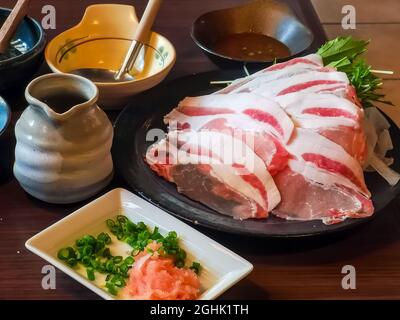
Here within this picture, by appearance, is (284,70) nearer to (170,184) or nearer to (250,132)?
(250,132)

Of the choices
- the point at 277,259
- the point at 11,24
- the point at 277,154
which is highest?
the point at 11,24

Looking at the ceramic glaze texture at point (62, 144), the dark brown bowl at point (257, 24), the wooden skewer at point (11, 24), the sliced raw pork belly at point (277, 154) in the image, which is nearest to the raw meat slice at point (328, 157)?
the sliced raw pork belly at point (277, 154)

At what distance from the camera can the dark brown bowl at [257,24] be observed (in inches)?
57.2

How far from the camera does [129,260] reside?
901mm

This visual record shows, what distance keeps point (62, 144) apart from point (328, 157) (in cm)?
45

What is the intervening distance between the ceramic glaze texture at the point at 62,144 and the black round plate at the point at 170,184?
68mm

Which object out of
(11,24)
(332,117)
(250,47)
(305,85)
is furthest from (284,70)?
(11,24)

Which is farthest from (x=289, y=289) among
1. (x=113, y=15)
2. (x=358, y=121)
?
(x=113, y=15)

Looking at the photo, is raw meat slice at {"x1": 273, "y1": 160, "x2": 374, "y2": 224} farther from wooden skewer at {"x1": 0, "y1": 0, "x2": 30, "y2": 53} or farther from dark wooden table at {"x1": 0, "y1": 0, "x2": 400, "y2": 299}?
wooden skewer at {"x1": 0, "y1": 0, "x2": 30, "y2": 53}

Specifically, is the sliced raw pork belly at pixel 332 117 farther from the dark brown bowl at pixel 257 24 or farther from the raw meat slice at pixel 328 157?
the dark brown bowl at pixel 257 24

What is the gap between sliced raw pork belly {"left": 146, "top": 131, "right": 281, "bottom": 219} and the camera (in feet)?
3.28

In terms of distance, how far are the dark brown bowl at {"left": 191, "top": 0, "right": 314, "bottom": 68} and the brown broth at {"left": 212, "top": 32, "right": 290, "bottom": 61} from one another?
13mm

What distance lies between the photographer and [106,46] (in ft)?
4.65

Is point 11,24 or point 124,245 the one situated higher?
point 11,24
